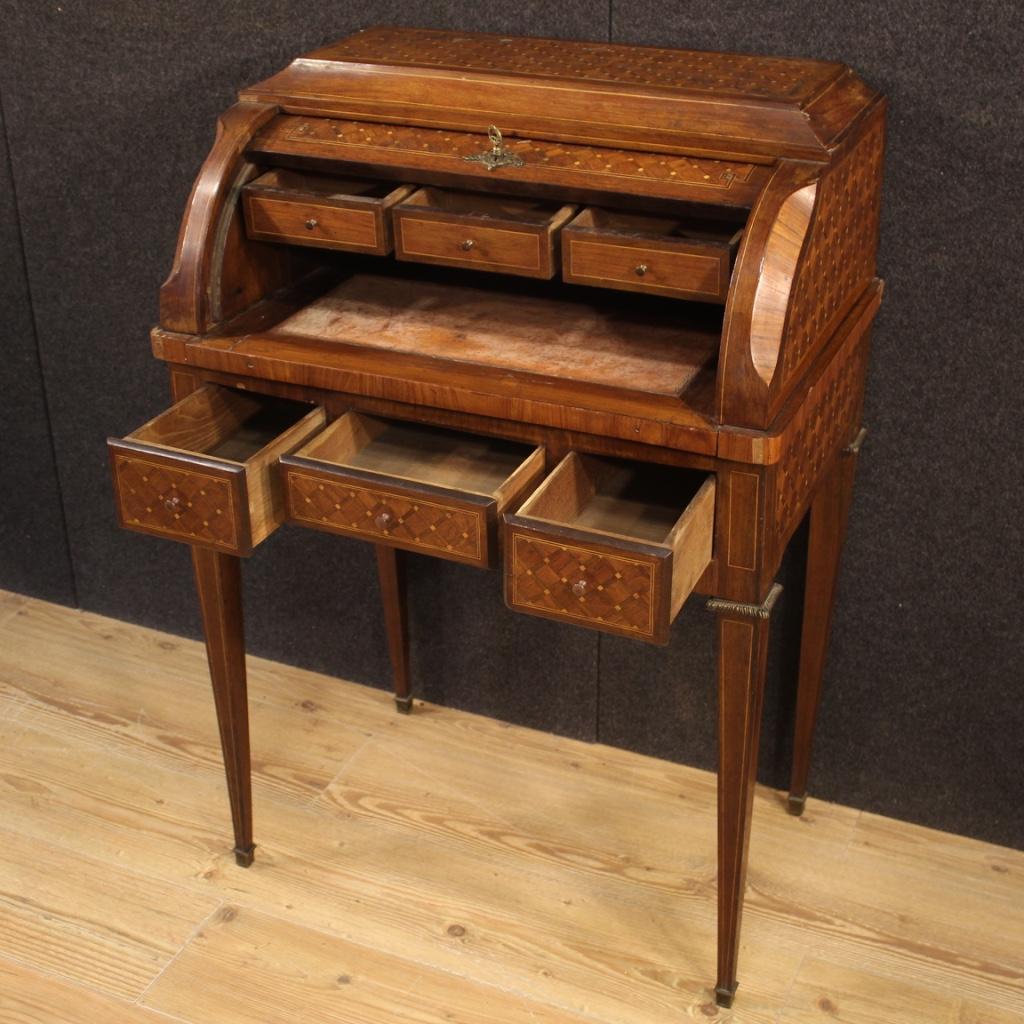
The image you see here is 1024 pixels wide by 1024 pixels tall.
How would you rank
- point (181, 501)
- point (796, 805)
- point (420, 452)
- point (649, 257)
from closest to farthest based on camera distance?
point (649, 257) < point (181, 501) < point (420, 452) < point (796, 805)

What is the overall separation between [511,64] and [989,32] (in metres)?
0.54

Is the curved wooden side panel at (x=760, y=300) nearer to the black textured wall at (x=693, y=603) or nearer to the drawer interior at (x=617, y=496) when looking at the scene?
the drawer interior at (x=617, y=496)

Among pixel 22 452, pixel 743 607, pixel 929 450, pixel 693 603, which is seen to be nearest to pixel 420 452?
pixel 743 607

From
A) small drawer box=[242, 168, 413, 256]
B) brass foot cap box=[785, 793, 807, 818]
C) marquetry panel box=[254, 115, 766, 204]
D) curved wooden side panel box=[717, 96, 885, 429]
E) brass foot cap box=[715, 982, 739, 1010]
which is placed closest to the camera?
curved wooden side panel box=[717, 96, 885, 429]

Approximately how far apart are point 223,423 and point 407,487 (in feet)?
1.13

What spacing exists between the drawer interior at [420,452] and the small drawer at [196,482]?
0.04 m

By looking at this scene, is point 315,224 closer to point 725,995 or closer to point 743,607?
point 743,607

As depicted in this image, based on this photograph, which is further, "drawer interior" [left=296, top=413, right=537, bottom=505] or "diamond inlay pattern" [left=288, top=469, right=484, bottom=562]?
"drawer interior" [left=296, top=413, right=537, bottom=505]

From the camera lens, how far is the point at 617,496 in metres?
1.78

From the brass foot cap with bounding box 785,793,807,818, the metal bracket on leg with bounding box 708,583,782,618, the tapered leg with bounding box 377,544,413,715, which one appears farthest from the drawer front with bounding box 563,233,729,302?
the brass foot cap with bounding box 785,793,807,818

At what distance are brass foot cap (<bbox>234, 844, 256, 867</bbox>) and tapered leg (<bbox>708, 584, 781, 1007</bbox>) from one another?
0.67 meters

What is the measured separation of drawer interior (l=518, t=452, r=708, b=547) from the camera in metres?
1.66

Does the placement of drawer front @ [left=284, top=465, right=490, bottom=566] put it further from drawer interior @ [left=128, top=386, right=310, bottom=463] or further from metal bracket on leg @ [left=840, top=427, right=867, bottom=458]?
metal bracket on leg @ [left=840, top=427, right=867, bottom=458]

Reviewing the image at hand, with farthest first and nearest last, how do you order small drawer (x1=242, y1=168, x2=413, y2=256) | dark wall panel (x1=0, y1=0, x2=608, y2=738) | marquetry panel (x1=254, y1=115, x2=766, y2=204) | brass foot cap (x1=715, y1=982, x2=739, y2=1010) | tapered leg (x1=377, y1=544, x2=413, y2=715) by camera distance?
tapered leg (x1=377, y1=544, x2=413, y2=715)
dark wall panel (x1=0, y1=0, x2=608, y2=738)
brass foot cap (x1=715, y1=982, x2=739, y2=1010)
small drawer (x1=242, y1=168, x2=413, y2=256)
marquetry panel (x1=254, y1=115, x2=766, y2=204)
